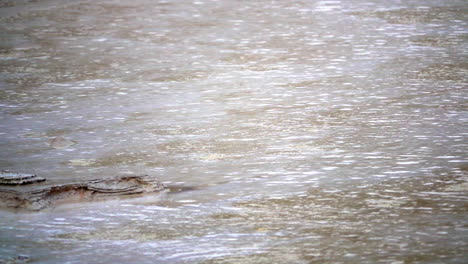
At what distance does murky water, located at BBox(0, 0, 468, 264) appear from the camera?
1.74 metres

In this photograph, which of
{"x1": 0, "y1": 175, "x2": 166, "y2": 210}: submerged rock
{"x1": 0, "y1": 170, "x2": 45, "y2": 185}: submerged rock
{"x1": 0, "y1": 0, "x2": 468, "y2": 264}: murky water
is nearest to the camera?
{"x1": 0, "y1": 0, "x2": 468, "y2": 264}: murky water

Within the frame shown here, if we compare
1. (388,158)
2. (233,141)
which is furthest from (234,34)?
(388,158)

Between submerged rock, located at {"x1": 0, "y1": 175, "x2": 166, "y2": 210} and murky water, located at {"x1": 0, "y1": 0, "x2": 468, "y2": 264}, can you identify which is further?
submerged rock, located at {"x1": 0, "y1": 175, "x2": 166, "y2": 210}

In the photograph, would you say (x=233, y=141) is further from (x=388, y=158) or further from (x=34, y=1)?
(x=34, y=1)

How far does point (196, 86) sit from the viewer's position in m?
3.40

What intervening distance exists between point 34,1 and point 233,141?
3.76 metres

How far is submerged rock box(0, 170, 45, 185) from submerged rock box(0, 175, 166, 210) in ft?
0.26

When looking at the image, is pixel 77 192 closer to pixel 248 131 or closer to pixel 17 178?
pixel 17 178

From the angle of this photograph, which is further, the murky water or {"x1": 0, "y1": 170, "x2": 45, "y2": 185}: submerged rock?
{"x1": 0, "y1": 170, "x2": 45, "y2": 185}: submerged rock

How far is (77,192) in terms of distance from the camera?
82.4 inches

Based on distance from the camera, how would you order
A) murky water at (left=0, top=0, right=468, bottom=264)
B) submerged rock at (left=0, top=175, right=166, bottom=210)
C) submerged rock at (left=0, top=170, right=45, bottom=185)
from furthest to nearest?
submerged rock at (left=0, top=170, right=45, bottom=185)
submerged rock at (left=0, top=175, right=166, bottom=210)
murky water at (left=0, top=0, right=468, bottom=264)

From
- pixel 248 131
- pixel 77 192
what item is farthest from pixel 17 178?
pixel 248 131

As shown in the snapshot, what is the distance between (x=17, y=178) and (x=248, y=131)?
78 cm

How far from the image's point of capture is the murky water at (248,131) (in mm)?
1742
